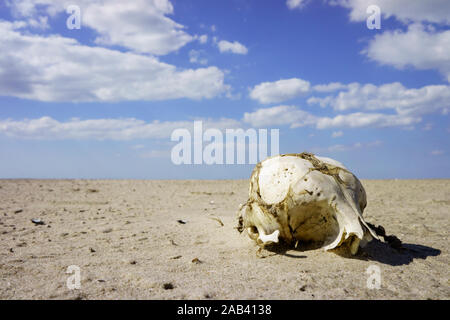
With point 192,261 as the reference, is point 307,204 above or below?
above

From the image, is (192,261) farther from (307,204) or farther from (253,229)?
(307,204)

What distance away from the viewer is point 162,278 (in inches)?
127

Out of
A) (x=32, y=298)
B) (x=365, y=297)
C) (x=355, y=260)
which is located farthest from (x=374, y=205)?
(x=32, y=298)

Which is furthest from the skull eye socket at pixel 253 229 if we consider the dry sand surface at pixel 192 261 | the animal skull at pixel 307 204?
the dry sand surface at pixel 192 261

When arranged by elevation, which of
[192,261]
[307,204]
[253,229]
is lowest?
[192,261]

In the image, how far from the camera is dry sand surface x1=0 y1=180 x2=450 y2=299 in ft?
9.59

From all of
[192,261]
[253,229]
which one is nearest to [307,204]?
[253,229]

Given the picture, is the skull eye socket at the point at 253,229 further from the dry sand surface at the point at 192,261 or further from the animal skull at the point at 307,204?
the dry sand surface at the point at 192,261

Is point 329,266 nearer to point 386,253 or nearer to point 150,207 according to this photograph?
point 386,253

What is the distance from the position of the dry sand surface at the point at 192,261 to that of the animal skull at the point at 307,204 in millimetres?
239

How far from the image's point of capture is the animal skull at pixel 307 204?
11.9ft

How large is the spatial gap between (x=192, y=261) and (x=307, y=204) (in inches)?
55.5

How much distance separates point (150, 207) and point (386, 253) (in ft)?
19.7

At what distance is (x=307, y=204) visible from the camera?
3.67 metres
